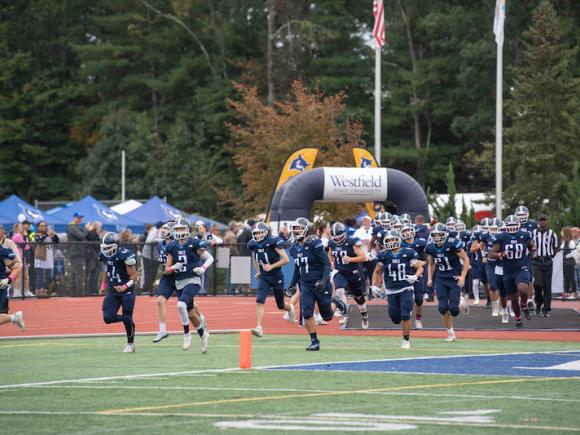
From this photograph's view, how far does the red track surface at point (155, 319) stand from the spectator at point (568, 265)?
73cm

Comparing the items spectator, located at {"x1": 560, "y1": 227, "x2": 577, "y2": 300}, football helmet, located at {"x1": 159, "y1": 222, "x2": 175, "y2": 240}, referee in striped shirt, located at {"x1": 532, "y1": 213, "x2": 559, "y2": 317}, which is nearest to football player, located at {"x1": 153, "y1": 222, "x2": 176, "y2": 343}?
football helmet, located at {"x1": 159, "y1": 222, "x2": 175, "y2": 240}

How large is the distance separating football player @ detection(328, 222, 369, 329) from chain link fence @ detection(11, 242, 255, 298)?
997cm

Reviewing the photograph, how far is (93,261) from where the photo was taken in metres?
31.7

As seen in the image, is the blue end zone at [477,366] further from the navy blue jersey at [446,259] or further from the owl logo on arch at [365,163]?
the owl logo on arch at [365,163]

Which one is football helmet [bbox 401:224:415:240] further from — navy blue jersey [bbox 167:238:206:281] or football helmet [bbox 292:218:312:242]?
navy blue jersey [bbox 167:238:206:281]

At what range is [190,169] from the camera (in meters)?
60.3

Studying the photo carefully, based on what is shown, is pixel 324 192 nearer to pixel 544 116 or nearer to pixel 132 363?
pixel 132 363

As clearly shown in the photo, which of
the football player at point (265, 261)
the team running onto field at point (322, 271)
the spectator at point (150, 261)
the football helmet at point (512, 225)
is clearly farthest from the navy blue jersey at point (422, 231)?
the spectator at point (150, 261)

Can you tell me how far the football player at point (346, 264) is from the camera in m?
22.5

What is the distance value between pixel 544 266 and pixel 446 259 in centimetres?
574

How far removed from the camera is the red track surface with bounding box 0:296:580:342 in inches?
853

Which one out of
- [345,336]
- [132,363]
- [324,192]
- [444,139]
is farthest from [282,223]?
[444,139]

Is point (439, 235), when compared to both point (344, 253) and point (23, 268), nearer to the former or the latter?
point (344, 253)

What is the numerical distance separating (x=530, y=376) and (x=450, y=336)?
566 cm
